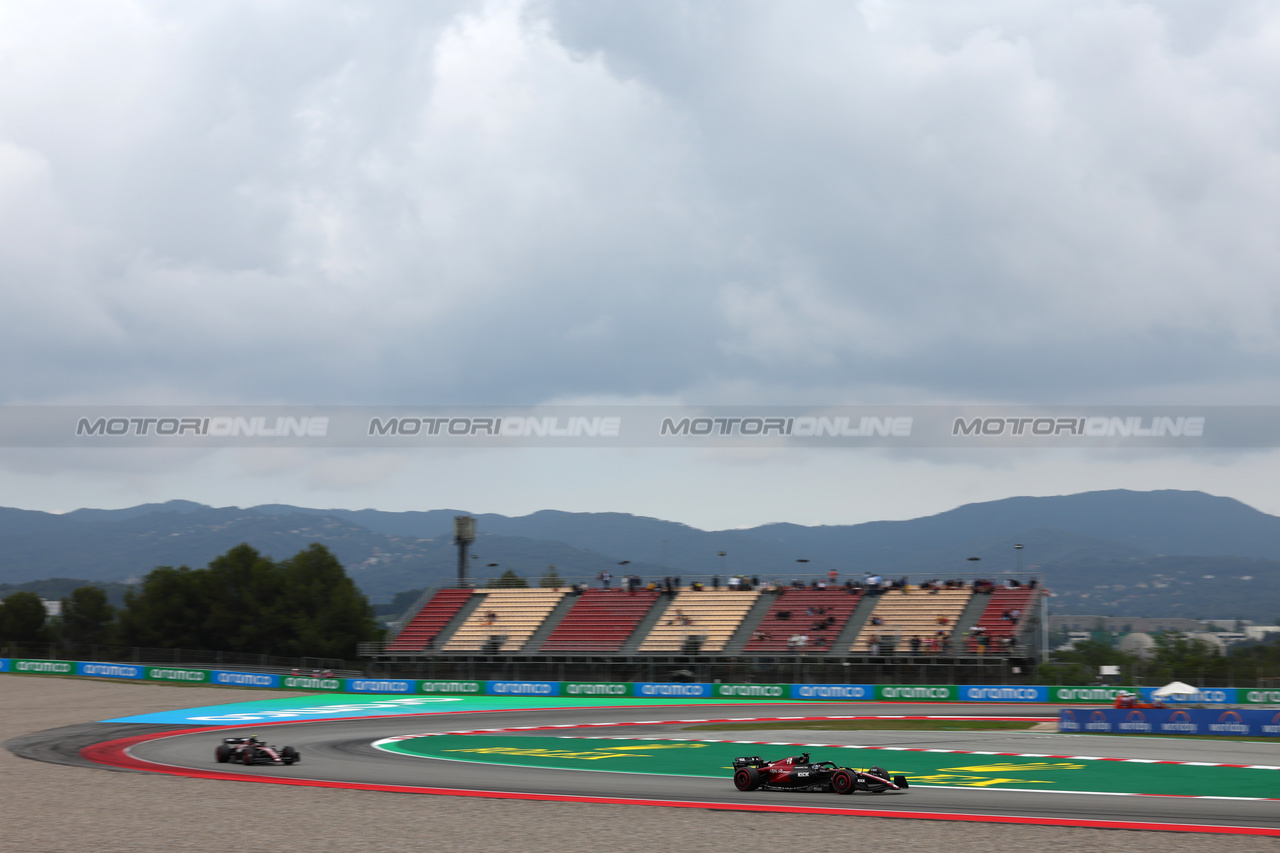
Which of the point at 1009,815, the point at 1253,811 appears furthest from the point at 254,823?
the point at 1253,811

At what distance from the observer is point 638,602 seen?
187 feet

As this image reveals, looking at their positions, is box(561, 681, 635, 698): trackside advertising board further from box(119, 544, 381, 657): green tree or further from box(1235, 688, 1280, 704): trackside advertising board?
box(119, 544, 381, 657): green tree

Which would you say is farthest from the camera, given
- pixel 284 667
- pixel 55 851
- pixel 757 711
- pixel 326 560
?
pixel 326 560

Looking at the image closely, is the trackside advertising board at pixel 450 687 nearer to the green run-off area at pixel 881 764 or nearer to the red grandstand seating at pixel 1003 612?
the green run-off area at pixel 881 764

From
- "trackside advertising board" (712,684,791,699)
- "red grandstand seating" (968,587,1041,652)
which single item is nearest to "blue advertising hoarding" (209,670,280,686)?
"trackside advertising board" (712,684,791,699)

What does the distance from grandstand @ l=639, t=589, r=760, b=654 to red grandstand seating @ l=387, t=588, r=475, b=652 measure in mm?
10631

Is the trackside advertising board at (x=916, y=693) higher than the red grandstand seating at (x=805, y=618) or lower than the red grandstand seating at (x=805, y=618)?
lower

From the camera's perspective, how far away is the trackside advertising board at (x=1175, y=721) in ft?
90.2

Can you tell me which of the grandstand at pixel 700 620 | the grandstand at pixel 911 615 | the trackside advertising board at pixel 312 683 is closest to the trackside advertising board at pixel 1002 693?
the grandstand at pixel 911 615

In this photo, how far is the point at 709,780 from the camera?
19594 mm

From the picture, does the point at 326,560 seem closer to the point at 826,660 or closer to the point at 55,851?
the point at 826,660

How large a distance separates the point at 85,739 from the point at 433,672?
21.6 m

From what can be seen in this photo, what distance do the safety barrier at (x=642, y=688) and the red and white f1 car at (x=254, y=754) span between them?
24.3m

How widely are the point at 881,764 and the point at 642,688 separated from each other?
2403 cm
